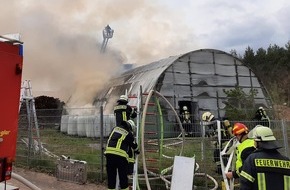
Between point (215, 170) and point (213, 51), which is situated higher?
point (213, 51)

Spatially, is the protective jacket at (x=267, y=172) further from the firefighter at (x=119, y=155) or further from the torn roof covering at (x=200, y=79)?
the torn roof covering at (x=200, y=79)

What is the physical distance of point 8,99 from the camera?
394cm

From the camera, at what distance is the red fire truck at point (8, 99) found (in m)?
3.87

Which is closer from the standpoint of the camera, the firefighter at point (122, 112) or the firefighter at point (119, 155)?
the firefighter at point (119, 155)

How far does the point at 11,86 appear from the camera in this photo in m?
4.00

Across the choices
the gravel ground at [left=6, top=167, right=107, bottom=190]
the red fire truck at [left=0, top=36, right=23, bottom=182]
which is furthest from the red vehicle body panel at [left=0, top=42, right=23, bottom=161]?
the gravel ground at [left=6, top=167, right=107, bottom=190]

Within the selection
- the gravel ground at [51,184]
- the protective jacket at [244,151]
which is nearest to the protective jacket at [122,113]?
the gravel ground at [51,184]

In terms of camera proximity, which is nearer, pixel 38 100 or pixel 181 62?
pixel 181 62

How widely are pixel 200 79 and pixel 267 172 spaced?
17.2 m

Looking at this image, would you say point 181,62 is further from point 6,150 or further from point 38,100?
point 6,150

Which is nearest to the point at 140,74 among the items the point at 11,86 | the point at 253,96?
the point at 253,96

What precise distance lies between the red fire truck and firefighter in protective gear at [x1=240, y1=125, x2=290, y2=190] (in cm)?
240

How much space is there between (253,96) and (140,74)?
679 centimetres

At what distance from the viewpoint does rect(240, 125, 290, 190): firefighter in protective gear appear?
129 inches
